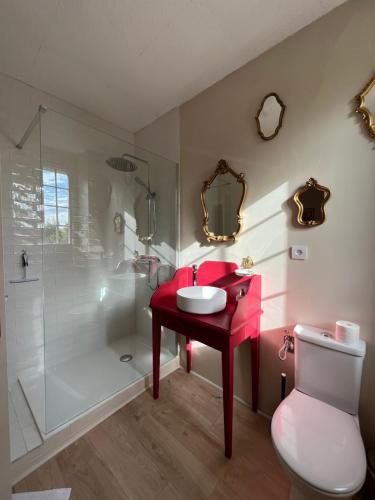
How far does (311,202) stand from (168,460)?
176 cm

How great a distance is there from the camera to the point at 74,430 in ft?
4.42

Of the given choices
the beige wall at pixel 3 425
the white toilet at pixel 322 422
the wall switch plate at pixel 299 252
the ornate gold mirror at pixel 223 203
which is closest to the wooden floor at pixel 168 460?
the white toilet at pixel 322 422

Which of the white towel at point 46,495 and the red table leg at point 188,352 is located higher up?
the red table leg at point 188,352

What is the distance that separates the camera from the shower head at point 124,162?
206cm

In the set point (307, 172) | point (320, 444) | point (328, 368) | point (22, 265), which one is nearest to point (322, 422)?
point (320, 444)

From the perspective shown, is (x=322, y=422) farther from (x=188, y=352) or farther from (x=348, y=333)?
(x=188, y=352)

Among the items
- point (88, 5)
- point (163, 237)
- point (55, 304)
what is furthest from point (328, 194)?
point (55, 304)

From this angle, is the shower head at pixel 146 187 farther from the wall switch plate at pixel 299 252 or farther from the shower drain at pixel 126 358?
the shower drain at pixel 126 358

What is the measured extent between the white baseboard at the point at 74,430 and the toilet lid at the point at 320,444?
1138mm

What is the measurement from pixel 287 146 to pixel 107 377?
7.38 feet

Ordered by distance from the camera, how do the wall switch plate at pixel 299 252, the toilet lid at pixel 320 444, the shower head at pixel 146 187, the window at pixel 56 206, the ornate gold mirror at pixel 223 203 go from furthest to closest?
1. the shower head at pixel 146 187
2. the window at pixel 56 206
3. the ornate gold mirror at pixel 223 203
4. the wall switch plate at pixel 299 252
5. the toilet lid at pixel 320 444

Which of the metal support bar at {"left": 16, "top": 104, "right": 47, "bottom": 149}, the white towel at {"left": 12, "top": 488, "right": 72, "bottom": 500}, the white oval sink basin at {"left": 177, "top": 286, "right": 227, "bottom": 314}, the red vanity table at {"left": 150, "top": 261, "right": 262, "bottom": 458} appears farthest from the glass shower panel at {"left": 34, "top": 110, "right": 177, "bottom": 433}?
the white oval sink basin at {"left": 177, "top": 286, "right": 227, "bottom": 314}

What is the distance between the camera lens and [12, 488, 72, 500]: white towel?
41.0 inches

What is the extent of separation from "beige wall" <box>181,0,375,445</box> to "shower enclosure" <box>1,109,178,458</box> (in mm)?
756
